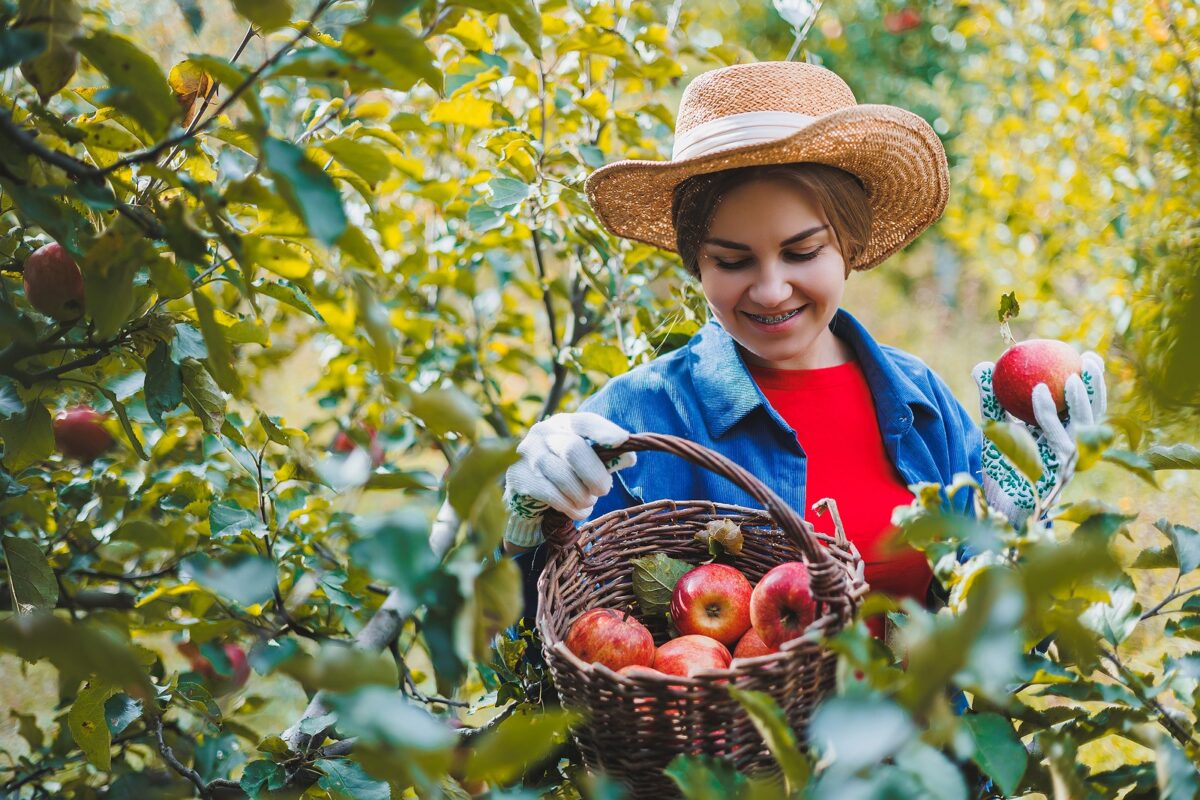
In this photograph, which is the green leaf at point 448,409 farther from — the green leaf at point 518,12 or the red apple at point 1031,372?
the red apple at point 1031,372

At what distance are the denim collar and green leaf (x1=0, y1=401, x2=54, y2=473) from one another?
2.96 feet

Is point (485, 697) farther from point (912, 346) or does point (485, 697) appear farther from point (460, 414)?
point (912, 346)

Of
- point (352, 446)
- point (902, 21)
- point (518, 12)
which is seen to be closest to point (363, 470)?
point (518, 12)

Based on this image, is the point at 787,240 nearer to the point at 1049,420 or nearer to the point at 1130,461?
the point at 1049,420

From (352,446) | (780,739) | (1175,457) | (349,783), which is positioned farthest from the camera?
(352,446)

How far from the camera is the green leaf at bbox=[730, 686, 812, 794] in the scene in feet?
2.06

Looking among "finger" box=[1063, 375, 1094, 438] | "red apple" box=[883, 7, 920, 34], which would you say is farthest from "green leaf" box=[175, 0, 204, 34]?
"red apple" box=[883, 7, 920, 34]

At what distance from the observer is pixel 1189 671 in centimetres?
82

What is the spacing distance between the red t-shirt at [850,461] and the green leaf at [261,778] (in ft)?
2.74

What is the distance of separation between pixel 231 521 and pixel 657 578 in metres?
0.58

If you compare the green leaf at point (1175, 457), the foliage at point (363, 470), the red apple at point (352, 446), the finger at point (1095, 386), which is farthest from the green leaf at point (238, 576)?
the red apple at point (352, 446)

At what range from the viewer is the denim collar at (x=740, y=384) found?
4.89 feet

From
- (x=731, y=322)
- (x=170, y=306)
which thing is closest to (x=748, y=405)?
(x=731, y=322)

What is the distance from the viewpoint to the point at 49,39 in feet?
2.45
